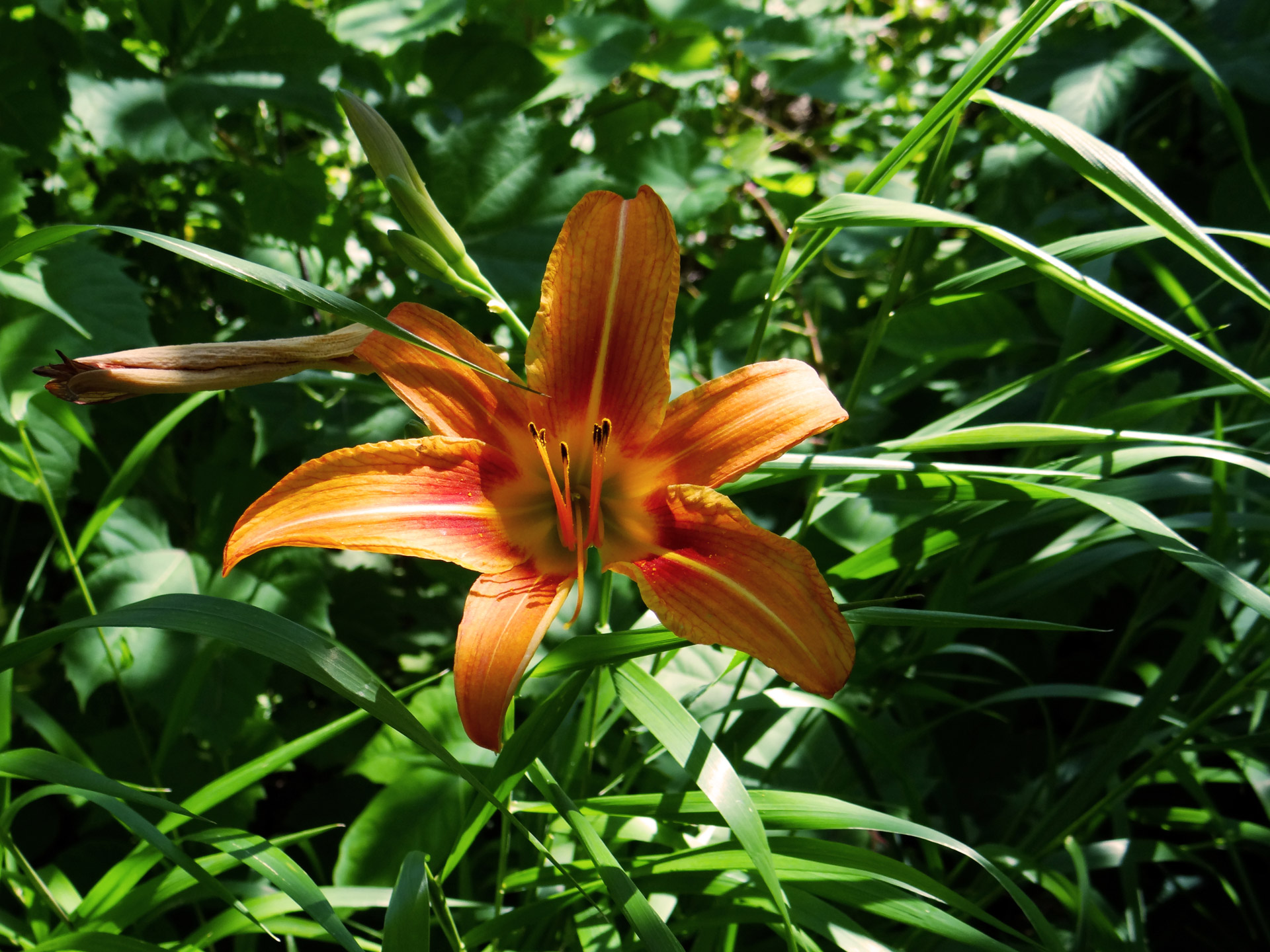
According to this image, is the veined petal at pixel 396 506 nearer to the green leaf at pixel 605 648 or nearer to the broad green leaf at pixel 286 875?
the green leaf at pixel 605 648

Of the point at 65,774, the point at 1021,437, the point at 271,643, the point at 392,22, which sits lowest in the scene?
the point at 65,774

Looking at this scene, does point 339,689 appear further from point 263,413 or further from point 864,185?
point 263,413

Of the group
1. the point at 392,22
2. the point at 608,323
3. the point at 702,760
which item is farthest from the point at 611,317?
the point at 392,22

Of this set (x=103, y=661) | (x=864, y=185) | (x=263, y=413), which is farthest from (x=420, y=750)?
(x=864, y=185)

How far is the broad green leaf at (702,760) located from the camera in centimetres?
56

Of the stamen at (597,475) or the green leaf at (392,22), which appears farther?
the green leaf at (392,22)

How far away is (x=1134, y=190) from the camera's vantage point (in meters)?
0.66

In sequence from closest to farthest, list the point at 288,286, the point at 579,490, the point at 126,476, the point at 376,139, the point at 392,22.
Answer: the point at 288,286, the point at 376,139, the point at 579,490, the point at 126,476, the point at 392,22

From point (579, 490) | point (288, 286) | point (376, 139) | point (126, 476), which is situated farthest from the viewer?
point (126, 476)

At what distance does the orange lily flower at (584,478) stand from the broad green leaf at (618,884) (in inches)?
4.7

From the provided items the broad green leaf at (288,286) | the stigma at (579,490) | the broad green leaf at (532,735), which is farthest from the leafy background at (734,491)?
the broad green leaf at (288,286)

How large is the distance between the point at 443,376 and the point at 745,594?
288 mm

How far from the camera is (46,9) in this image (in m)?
1.17

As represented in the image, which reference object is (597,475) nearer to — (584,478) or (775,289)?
(584,478)
